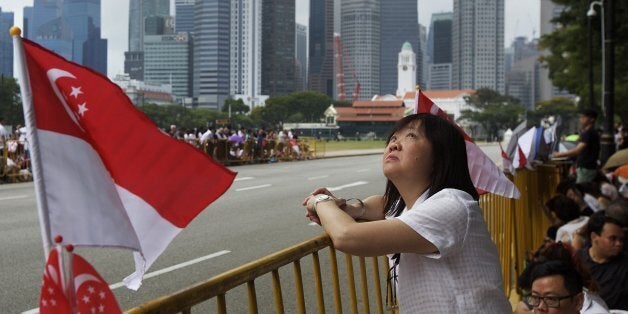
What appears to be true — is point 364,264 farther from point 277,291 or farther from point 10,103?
point 10,103

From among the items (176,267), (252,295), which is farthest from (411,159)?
(176,267)

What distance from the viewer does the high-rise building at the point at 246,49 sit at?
185 meters

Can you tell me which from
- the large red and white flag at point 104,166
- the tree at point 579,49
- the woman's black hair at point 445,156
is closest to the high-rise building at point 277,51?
the tree at point 579,49

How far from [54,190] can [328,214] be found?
930mm

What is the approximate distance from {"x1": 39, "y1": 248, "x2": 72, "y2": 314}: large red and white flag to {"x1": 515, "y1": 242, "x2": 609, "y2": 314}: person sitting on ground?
2.58 meters

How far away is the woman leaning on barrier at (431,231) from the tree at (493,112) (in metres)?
128

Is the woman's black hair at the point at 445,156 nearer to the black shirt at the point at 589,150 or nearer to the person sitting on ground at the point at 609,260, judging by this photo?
the person sitting on ground at the point at 609,260

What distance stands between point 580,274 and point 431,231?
77.6 inches

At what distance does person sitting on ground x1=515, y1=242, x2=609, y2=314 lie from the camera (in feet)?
12.9

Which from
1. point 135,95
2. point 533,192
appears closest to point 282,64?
point 135,95

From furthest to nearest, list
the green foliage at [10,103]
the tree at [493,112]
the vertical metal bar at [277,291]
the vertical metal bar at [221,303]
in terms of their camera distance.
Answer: the tree at [493,112] → the green foliage at [10,103] → the vertical metal bar at [277,291] → the vertical metal bar at [221,303]

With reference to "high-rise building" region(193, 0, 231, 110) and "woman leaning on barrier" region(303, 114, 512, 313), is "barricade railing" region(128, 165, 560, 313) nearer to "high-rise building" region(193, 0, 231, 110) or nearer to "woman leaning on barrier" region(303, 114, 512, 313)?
"woman leaning on barrier" region(303, 114, 512, 313)

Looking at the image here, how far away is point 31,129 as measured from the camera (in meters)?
2.12

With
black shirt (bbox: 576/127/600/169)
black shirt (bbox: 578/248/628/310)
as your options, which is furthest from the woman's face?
black shirt (bbox: 576/127/600/169)
